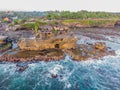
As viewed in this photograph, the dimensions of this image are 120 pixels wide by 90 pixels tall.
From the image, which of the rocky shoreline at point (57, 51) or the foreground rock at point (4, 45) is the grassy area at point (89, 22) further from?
the foreground rock at point (4, 45)

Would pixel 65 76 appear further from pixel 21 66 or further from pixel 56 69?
pixel 21 66

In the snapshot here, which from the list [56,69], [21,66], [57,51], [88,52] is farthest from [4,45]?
[88,52]

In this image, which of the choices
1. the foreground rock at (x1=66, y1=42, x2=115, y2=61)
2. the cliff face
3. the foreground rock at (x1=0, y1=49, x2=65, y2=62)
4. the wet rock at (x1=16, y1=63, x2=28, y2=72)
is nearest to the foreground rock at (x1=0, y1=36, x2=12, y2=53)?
the cliff face

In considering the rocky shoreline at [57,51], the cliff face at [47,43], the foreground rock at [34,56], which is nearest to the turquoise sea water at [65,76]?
the foreground rock at [34,56]

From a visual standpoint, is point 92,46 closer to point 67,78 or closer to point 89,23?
point 67,78

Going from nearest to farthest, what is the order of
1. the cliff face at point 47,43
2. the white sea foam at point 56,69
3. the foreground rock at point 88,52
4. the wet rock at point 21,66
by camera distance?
the white sea foam at point 56,69 → the wet rock at point 21,66 → the foreground rock at point 88,52 → the cliff face at point 47,43

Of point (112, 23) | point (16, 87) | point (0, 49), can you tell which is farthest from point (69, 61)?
point (112, 23)
